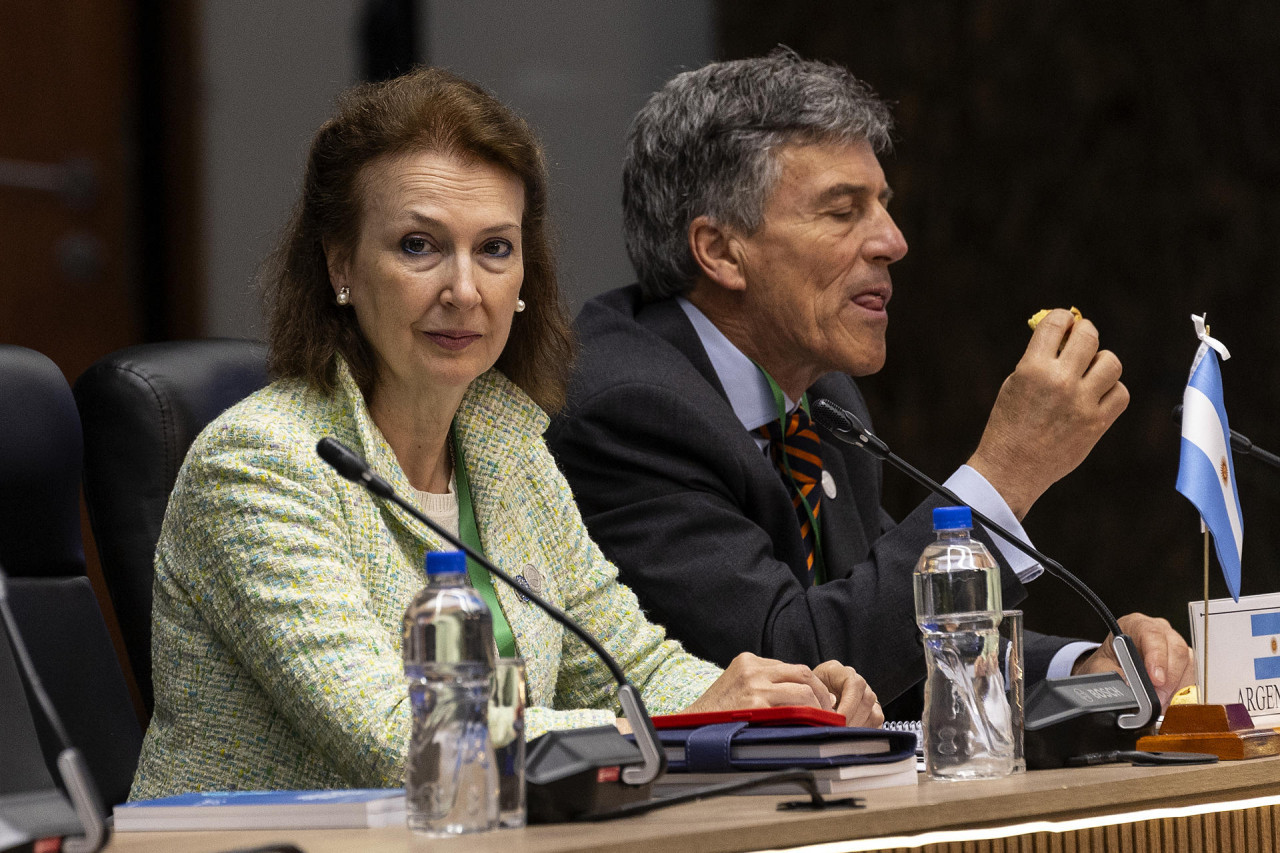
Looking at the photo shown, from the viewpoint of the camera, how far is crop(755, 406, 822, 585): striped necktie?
82.9 inches

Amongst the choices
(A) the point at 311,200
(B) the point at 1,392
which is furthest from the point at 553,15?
(B) the point at 1,392

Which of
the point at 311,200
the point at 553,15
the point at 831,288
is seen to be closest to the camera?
the point at 311,200

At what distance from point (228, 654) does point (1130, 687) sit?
0.81 meters

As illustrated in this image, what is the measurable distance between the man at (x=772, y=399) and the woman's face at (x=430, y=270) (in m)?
0.36

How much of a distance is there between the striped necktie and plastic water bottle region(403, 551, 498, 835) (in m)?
1.13

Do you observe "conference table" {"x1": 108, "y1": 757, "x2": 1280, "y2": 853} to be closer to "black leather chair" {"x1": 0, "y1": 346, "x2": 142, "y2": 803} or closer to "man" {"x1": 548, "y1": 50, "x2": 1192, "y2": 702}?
"man" {"x1": 548, "y1": 50, "x2": 1192, "y2": 702}

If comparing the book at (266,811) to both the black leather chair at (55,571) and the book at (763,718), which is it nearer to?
the book at (763,718)

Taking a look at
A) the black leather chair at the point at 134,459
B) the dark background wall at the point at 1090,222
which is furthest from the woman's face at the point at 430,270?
the dark background wall at the point at 1090,222

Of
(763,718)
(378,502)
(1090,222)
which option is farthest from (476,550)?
(1090,222)

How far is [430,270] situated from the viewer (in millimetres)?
1627

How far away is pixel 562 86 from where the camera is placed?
2.97 meters

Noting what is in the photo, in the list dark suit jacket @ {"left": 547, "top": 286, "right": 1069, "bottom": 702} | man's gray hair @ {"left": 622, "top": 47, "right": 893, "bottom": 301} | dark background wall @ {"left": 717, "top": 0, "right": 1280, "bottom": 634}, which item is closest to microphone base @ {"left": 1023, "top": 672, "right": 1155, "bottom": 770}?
dark suit jacket @ {"left": 547, "top": 286, "right": 1069, "bottom": 702}

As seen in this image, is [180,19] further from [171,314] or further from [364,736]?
[364,736]

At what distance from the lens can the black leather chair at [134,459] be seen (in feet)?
5.59
